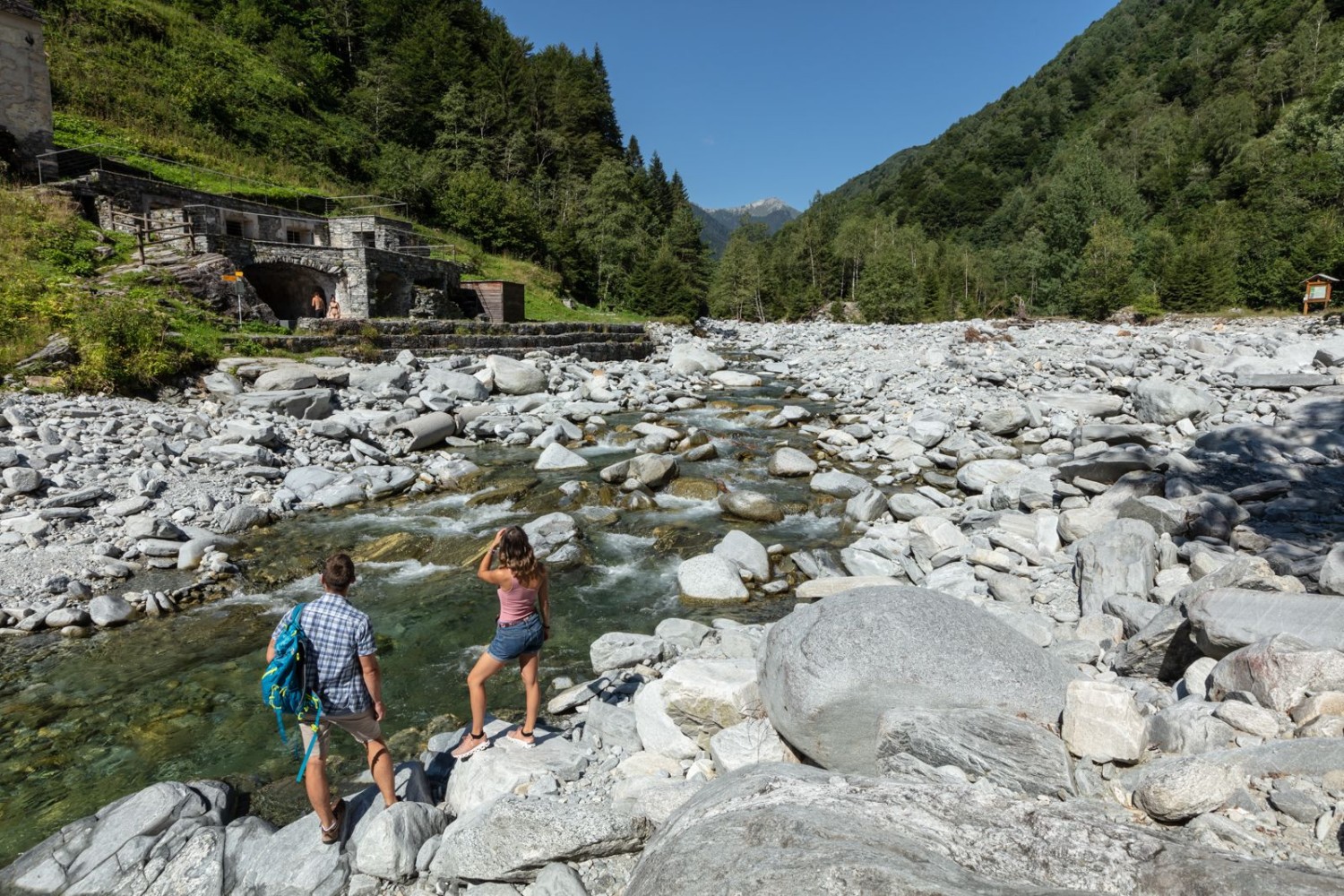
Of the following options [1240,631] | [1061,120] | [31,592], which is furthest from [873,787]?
[1061,120]

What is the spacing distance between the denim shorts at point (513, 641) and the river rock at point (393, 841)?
117 centimetres

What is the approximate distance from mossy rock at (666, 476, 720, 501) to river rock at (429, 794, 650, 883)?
27.3 ft

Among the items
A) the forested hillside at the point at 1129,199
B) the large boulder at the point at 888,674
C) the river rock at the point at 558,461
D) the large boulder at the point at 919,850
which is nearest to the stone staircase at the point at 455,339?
the river rock at the point at 558,461

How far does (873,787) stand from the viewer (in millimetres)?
2818

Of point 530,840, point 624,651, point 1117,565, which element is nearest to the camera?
point 530,840

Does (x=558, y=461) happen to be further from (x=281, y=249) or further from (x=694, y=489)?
(x=281, y=249)

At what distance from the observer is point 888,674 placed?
367 cm

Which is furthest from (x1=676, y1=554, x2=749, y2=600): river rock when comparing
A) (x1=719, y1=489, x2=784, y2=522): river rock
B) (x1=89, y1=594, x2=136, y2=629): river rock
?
(x1=89, y1=594, x2=136, y2=629): river rock

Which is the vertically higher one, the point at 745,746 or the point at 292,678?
the point at 292,678

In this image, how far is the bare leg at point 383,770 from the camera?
13.5 feet

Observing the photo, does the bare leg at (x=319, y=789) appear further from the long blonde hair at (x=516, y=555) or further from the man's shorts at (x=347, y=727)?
the long blonde hair at (x=516, y=555)

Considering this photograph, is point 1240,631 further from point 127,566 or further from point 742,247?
point 742,247

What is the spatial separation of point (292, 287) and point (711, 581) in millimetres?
22597

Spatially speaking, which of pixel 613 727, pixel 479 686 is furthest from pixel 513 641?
pixel 613 727
